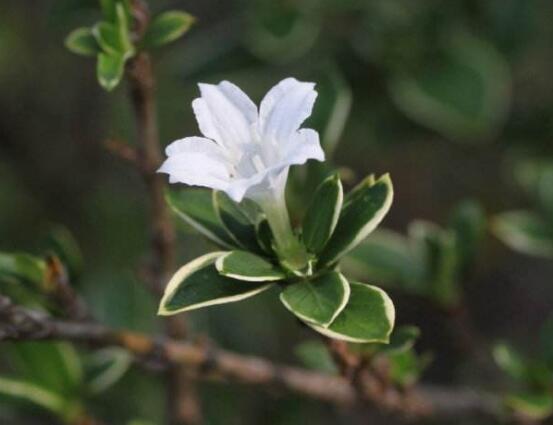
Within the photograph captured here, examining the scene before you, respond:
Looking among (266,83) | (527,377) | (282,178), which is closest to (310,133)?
(282,178)

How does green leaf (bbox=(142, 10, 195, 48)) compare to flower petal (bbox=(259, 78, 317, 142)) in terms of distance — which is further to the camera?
green leaf (bbox=(142, 10, 195, 48))

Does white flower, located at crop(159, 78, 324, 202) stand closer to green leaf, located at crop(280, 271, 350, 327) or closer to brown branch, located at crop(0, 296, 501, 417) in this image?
green leaf, located at crop(280, 271, 350, 327)

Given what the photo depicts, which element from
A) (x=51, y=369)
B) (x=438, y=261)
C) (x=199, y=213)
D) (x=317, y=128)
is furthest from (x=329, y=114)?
(x=51, y=369)

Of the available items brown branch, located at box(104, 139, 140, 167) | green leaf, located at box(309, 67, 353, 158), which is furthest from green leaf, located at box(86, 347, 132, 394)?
green leaf, located at box(309, 67, 353, 158)

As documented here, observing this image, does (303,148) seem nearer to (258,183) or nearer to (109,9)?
(258,183)

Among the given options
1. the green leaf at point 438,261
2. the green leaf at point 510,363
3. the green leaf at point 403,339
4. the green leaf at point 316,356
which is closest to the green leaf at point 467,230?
the green leaf at point 438,261

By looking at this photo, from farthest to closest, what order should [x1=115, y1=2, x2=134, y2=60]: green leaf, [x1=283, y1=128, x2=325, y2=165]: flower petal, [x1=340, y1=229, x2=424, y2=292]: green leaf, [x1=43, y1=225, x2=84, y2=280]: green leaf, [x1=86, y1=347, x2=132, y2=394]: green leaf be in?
[x1=340, y1=229, x2=424, y2=292]: green leaf, [x1=86, y1=347, x2=132, y2=394]: green leaf, [x1=43, y1=225, x2=84, y2=280]: green leaf, [x1=115, y1=2, x2=134, y2=60]: green leaf, [x1=283, y1=128, x2=325, y2=165]: flower petal
